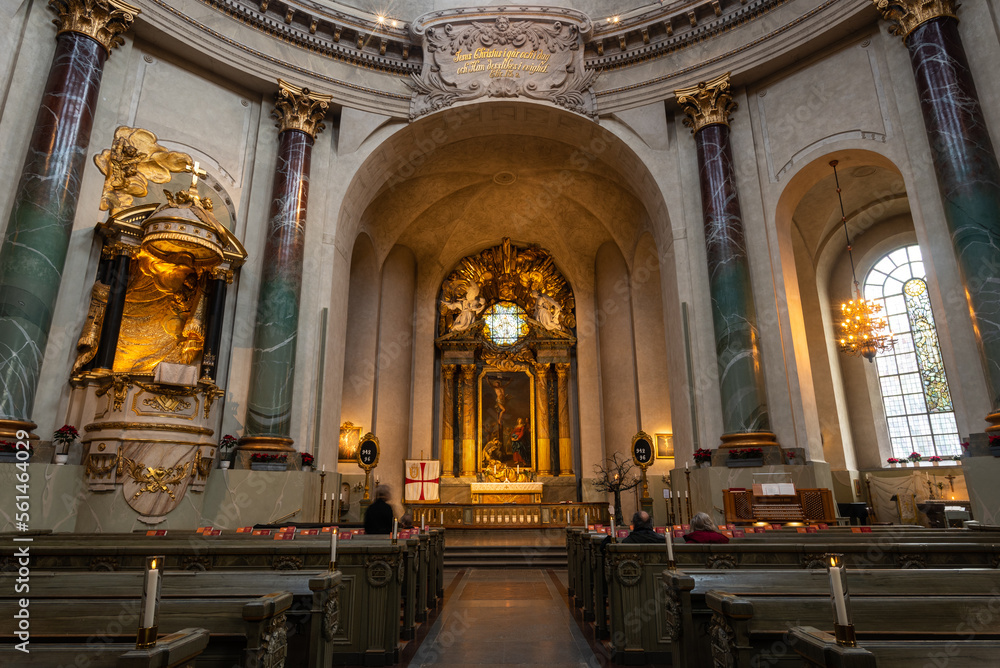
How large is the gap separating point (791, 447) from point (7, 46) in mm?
12260

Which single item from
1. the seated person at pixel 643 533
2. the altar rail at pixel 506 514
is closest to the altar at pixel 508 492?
the altar rail at pixel 506 514

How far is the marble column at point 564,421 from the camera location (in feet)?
53.6

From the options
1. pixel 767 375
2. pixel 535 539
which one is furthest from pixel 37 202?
pixel 767 375

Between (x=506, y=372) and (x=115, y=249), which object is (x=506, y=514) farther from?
(x=115, y=249)

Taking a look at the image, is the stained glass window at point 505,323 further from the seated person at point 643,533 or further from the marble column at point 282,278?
the seated person at point 643,533

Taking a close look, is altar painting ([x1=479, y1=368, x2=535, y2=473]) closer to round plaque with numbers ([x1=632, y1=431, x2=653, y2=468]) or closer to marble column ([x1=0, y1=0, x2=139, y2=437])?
round plaque with numbers ([x1=632, y1=431, x2=653, y2=468])

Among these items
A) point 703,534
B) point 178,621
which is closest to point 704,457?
point 703,534

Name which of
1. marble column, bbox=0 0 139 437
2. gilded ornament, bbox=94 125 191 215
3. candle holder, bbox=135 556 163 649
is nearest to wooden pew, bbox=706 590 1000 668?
candle holder, bbox=135 556 163 649

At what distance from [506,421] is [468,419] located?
110 centimetres

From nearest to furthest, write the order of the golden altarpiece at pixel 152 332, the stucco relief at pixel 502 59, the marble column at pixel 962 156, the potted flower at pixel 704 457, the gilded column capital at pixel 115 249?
1. the marble column at pixel 962 156
2. the golden altarpiece at pixel 152 332
3. the gilded column capital at pixel 115 249
4. the potted flower at pixel 704 457
5. the stucco relief at pixel 502 59

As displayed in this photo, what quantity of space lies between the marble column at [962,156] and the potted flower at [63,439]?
1082 centimetres

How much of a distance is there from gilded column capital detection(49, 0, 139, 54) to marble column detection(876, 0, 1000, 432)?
11154mm

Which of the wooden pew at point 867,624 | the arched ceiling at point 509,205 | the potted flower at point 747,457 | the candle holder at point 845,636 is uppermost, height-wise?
the arched ceiling at point 509,205

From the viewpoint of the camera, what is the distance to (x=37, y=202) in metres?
7.32
